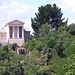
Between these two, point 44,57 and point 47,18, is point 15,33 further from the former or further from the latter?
point 44,57

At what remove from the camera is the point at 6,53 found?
29484 mm

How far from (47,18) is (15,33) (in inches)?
305

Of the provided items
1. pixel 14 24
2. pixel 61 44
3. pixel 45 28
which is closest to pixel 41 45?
pixel 61 44

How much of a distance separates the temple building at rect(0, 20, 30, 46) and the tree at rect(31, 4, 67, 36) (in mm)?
4900

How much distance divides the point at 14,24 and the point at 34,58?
17.3 meters

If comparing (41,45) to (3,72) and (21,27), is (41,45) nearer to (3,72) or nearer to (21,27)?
(3,72)

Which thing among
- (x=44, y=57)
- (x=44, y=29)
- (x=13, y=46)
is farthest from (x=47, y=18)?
(x=44, y=57)

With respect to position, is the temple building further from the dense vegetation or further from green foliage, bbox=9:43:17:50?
the dense vegetation

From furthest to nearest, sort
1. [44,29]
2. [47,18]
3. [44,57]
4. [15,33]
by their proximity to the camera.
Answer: [15,33] → [47,18] → [44,29] → [44,57]

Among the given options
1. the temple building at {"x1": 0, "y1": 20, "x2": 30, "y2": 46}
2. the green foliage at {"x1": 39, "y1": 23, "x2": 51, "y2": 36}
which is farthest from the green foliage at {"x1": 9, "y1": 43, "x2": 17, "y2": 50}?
the green foliage at {"x1": 39, "y1": 23, "x2": 51, "y2": 36}

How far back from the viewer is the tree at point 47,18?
39438mm

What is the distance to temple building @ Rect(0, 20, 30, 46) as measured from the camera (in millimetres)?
43906

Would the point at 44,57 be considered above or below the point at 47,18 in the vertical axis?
below

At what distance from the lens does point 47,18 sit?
39.9m
